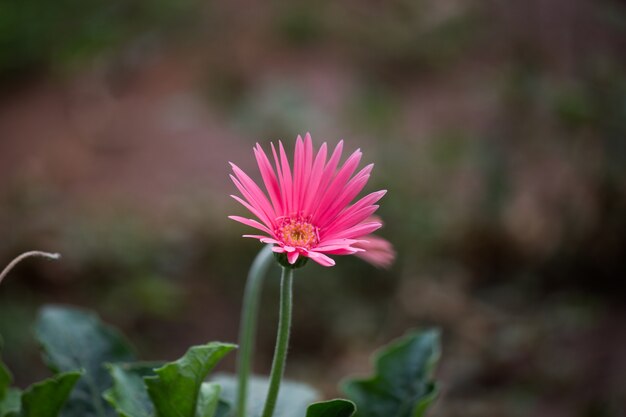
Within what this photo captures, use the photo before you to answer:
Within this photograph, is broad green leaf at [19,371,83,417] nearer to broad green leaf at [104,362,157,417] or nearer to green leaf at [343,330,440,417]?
broad green leaf at [104,362,157,417]

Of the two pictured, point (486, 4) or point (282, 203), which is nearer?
point (282, 203)

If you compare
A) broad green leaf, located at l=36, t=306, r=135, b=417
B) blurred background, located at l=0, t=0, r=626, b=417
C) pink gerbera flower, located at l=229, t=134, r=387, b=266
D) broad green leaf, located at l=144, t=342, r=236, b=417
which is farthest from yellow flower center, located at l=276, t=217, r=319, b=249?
blurred background, located at l=0, t=0, r=626, b=417

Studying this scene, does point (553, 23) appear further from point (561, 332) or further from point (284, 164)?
point (284, 164)

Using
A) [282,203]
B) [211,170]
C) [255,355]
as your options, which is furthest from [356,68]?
[282,203]

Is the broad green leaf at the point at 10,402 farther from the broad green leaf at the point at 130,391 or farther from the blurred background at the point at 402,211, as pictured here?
the blurred background at the point at 402,211

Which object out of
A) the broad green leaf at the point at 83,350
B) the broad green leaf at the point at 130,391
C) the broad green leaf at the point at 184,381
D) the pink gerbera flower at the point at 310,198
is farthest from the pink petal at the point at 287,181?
the broad green leaf at the point at 83,350

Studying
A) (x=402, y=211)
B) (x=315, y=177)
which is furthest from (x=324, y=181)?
(x=402, y=211)
